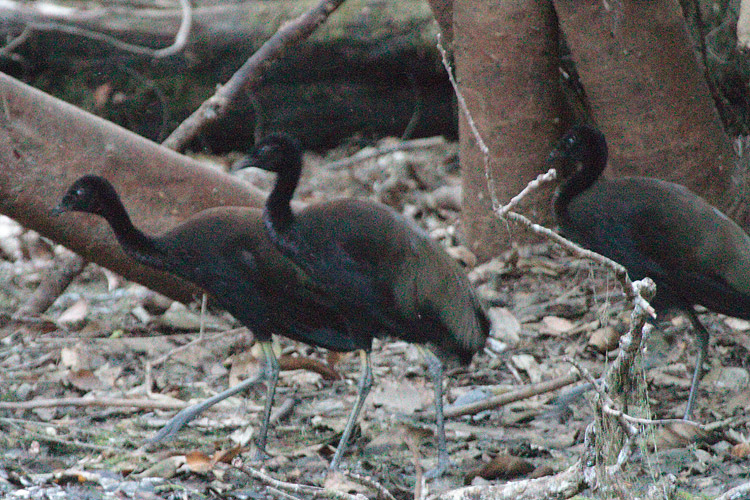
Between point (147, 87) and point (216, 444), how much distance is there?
4772 mm

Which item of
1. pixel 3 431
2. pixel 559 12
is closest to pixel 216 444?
pixel 3 431

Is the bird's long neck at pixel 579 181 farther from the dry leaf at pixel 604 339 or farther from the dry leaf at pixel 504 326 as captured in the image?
the dry leaf at pixel 504 326

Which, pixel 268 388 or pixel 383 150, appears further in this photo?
pixel 383 150

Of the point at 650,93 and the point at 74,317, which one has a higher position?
the point at 650,93

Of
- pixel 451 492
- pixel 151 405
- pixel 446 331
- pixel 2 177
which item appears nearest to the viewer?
pixel 451 492

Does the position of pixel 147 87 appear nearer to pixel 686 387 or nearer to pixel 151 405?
pixel 151 405

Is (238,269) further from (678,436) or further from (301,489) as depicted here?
(678,436)

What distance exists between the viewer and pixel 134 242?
418 cm

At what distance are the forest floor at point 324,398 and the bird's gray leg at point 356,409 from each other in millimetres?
72

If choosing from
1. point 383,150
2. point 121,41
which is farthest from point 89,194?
point 121,41

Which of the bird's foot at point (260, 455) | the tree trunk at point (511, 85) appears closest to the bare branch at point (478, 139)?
the bird's foot at point (260, 455)

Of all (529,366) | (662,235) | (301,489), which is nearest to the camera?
(301,489)

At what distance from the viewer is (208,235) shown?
13.6 ft

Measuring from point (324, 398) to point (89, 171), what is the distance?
62.4 inches
